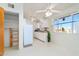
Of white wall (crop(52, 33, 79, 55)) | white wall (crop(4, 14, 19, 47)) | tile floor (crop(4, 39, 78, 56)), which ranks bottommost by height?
tile floor (crop(4, 39, 78, 56))

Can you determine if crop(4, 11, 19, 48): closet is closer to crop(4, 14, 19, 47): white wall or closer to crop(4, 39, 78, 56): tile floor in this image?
crop(4, 14, 19, 47): white wall

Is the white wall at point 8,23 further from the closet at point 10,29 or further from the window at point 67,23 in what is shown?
the window at point 67,23

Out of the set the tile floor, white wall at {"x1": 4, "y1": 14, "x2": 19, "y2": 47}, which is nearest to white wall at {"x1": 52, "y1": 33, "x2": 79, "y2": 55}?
the tile floor

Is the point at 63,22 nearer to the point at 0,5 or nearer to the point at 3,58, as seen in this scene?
the point at 0,5

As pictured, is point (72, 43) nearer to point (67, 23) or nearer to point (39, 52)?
point (39, 52)

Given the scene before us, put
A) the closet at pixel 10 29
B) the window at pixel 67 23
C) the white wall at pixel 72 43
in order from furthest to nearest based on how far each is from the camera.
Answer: the window at pixel 67 23 → the closet at pixel 10 29 → the white wall at pixel 72 43

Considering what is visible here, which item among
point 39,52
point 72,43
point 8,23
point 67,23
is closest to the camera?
point 39,52

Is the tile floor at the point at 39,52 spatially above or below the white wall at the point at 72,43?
below

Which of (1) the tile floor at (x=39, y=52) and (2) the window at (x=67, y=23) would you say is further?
(2) the window at (x=67, y=23)

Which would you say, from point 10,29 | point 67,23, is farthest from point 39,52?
point 67,23

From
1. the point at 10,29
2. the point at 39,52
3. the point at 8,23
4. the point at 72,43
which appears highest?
the point at 8,23

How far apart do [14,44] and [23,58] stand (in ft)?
9.35

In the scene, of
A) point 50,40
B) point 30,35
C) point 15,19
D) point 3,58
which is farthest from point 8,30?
point 50,40

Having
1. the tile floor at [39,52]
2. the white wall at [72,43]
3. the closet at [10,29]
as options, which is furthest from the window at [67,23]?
the closet at [10,29]
